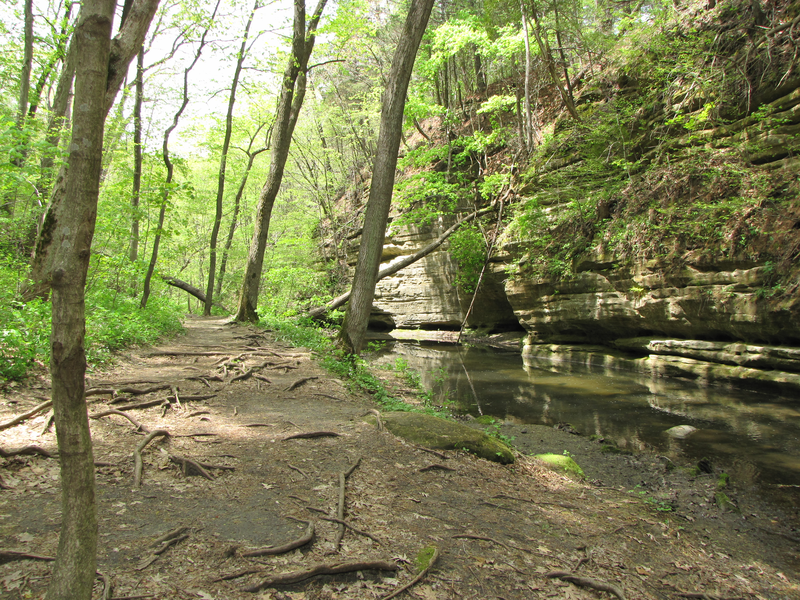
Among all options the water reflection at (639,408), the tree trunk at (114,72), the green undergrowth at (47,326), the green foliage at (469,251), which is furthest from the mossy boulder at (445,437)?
the green foliage at (469,251)

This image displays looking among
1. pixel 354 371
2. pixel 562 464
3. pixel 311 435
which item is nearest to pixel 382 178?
pixel 354 371

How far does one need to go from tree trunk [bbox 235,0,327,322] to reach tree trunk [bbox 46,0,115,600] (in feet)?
40.6

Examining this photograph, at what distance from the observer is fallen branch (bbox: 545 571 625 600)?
2984 millimetres

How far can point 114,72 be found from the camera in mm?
2492

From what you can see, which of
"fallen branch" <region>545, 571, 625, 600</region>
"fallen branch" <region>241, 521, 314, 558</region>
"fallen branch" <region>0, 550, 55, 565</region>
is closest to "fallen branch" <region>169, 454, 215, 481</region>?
"fallen branch" <region>241, 521, 314, 558</region>

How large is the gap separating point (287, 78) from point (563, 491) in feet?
43.7

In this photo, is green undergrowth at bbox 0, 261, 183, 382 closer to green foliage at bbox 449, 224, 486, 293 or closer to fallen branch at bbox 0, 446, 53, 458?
fallen branch at bbox 0, 446, 53, 458

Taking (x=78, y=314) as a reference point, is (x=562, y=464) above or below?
below

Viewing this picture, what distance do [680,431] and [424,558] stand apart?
6642 mm

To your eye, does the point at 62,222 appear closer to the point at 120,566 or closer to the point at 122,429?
the point at 120,566

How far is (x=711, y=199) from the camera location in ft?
38.0

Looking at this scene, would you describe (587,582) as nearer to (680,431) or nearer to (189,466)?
(189,466)

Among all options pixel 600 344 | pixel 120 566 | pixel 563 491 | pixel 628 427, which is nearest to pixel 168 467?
pixel 120 566

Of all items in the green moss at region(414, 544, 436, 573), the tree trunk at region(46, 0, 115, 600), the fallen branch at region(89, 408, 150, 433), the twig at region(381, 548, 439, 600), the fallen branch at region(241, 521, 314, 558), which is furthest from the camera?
the fallen branch at region(89, 408, 150, 433)
